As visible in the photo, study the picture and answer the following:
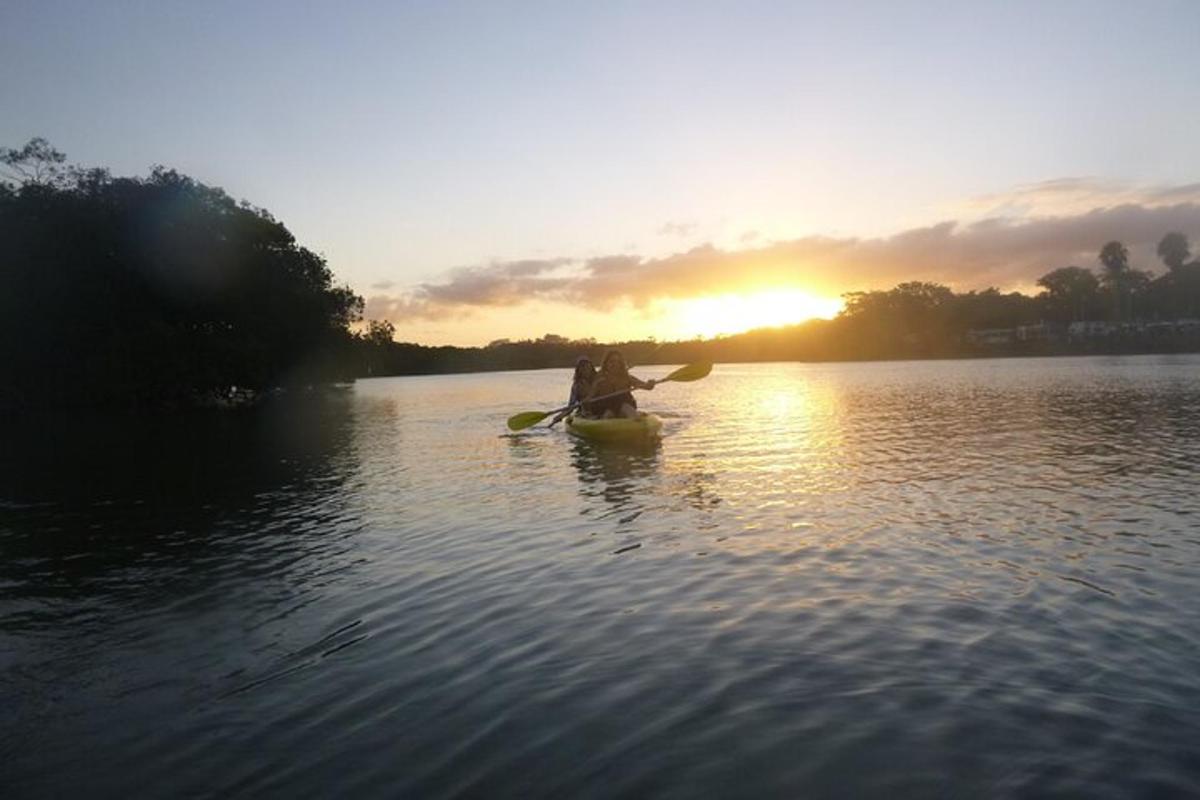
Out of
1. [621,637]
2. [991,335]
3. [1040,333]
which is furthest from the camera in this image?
[991,335]

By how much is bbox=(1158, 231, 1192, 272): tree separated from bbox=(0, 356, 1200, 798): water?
201 metres

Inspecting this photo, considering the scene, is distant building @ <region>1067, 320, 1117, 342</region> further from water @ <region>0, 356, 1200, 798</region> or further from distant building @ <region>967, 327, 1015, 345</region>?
water @ <region>0, 356, 1200, 798</region>

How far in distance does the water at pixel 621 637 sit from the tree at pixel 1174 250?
201456mm

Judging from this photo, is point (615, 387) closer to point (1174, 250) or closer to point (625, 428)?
point (625, 428)

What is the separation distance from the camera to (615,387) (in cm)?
2516

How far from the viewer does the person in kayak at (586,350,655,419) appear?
977 inches

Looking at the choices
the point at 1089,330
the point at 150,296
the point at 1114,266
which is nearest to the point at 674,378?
the point at 150,296

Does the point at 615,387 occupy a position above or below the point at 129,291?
below

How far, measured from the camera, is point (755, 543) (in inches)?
425

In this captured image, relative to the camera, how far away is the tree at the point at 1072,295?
548 ft

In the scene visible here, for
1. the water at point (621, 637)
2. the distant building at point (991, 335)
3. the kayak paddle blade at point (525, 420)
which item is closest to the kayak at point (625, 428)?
the kayak paddle blade at point (525, 420)

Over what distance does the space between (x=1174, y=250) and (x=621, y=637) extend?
21844 cm

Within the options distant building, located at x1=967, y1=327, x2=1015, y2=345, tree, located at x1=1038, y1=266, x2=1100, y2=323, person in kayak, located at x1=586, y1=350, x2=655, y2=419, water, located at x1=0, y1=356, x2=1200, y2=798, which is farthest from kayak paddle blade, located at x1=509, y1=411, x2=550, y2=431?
→ tree, located at x1=1038, y1=266, x2=1100, y2=323

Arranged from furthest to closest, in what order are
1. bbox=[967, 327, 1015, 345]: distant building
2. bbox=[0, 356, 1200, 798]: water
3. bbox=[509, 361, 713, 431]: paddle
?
bbox=[967, 327, 1015, 345]: distant building < bbox=[509, 361, 713, 431]: paddle < bbox=[0, 356, 1200, 798]: water
